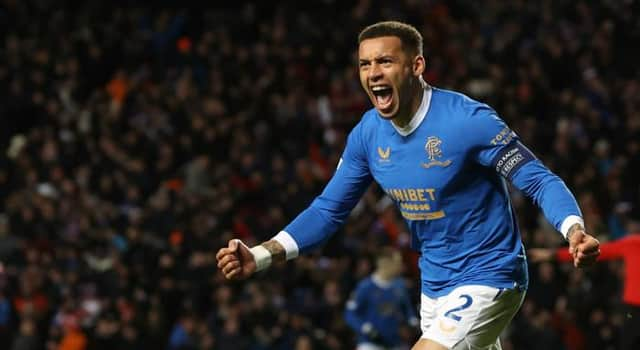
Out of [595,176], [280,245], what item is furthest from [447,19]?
[280,245]

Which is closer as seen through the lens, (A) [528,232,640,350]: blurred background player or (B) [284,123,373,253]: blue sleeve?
(B) [284,123,373,253]: blue sleeve

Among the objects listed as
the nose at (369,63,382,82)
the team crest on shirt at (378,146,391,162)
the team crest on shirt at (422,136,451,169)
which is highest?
the nose at (369,63,382,82)

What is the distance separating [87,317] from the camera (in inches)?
509

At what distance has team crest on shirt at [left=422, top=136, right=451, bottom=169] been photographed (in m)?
5.22

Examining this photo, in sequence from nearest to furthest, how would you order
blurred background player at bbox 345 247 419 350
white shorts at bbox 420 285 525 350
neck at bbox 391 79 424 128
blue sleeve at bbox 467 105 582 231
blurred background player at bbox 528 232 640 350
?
blue sleeve at bbox 467 105 582 231
white shorts at bbox 420 285 525 350
neck at bbox 391 79 424 128
blurred background player at bbox 528 232 640 350
blurred background player at bbox 345 247 419 350

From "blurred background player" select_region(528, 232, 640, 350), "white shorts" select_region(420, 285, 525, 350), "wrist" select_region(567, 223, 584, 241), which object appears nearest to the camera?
"wrist" select_region(567, 223, 584, 241)

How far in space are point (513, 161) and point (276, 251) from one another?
1.20 m

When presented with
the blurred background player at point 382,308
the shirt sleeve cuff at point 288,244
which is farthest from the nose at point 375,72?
the blurred background player at point 382,308

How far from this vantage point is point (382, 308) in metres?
11.5

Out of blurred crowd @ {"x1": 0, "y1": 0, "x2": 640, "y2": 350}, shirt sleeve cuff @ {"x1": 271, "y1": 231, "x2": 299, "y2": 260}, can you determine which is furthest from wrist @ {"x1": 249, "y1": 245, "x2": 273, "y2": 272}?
blurred crowd @ {"x1": 0, "y1": 0, "x2": 640, "y2": 350}

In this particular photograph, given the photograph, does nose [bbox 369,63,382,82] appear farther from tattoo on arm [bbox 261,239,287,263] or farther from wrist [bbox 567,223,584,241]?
wrist [bbox 567,223,584,241]

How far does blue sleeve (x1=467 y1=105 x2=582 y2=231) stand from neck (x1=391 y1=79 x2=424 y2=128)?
0.30 m

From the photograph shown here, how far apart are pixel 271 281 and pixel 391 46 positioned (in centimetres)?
821

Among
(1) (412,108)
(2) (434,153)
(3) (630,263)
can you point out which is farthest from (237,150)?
(2) (434,153)
